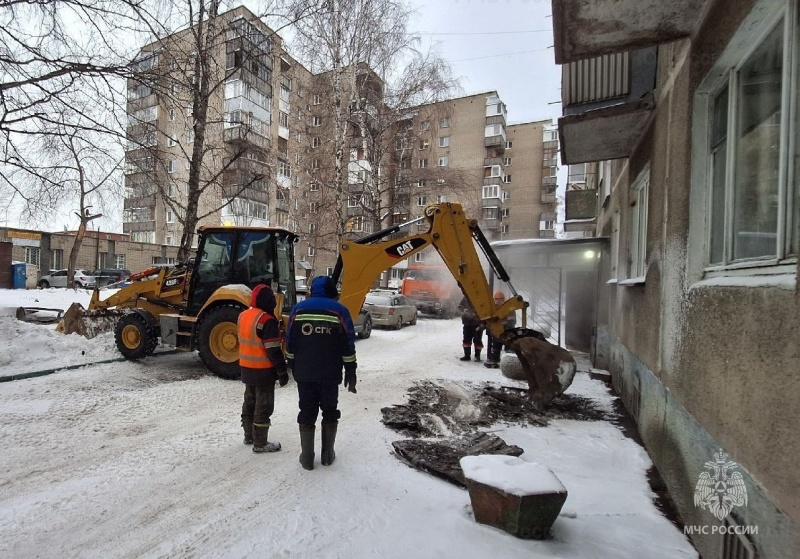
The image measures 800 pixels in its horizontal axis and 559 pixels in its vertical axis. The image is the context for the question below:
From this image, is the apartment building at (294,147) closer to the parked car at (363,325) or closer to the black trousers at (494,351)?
the parked car at (363,325)

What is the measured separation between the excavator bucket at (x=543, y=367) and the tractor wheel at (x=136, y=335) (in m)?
6.11

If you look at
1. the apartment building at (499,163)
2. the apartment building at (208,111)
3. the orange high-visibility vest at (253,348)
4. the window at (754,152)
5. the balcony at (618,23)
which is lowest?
the orange high-visibility vest at (253,348)

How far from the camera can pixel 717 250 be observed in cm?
285

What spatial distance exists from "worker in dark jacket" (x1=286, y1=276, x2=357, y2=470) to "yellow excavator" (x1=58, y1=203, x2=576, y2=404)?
1747 mm

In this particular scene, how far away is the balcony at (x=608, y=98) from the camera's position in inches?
188

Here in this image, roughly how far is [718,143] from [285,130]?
3278 cm

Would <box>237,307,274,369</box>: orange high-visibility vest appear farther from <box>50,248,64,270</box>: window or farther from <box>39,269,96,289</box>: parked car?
<box>50,248,64,270</box>: window

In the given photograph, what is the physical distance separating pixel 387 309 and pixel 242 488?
35.7ft

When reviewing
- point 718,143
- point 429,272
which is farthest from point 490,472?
point 429,272

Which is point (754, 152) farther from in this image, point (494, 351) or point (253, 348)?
point (494, 351)

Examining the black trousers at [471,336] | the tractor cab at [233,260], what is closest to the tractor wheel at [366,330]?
the black trousers at [471,336]

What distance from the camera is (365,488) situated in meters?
3.41

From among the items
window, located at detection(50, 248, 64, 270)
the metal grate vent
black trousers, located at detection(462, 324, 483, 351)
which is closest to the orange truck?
black trousers, located at detection(462, 324, 483, 351)

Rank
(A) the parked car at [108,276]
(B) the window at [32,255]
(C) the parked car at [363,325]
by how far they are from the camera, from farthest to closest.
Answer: (B) the window at [32,255] → (A) the parked car at [108,276] → (C) the parked car at [363,325]
